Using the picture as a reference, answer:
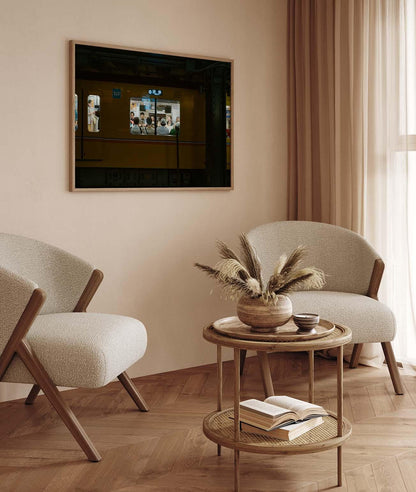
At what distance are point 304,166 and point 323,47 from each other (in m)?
0.70

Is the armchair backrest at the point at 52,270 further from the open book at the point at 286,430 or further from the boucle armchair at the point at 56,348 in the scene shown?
the open book at the point at 286,430

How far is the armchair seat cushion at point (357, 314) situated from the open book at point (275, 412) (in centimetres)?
81

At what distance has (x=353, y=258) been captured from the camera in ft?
12.4

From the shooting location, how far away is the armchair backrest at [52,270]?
127 inches

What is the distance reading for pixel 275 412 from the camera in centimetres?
247

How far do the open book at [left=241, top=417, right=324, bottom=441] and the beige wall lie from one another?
1.44 m

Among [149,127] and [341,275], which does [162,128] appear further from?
[341,275]

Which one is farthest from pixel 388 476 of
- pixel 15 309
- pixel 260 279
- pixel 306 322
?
pixel 15 309

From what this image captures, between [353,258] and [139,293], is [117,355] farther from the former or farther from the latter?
[353,258]

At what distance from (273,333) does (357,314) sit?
95cm

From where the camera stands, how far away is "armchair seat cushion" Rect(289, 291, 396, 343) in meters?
3.36

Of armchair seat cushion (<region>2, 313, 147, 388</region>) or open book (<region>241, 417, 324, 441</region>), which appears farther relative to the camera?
armchair seat cushion (<region>2, 313, 147, 388</region>)

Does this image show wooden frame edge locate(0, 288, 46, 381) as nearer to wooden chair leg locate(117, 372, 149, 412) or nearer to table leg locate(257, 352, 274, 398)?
wooden chair leg locate(117, 372, 149, 412)

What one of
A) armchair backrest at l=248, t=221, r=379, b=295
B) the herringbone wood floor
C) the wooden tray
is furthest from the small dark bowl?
armchair backrest at l=248, t=221, r=379, b=295
